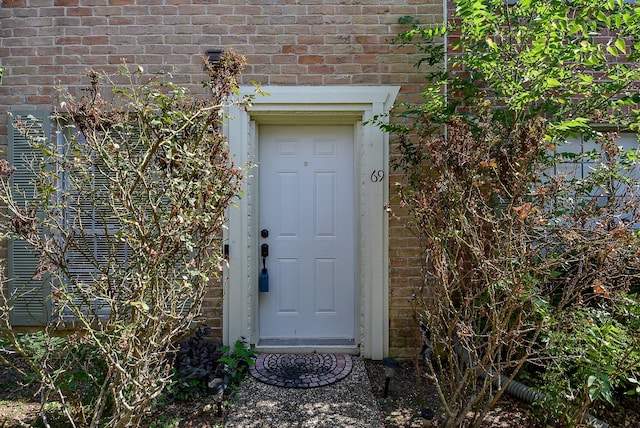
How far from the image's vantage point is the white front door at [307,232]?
12.9 ft

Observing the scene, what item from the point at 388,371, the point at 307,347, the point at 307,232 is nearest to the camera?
the point at 388,371

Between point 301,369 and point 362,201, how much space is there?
1.62m

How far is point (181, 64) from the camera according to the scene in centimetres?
362

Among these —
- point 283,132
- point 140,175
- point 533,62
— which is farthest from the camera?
point 283,132

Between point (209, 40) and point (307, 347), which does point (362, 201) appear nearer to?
point (307, 347)

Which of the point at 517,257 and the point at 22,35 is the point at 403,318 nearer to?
the point at 517,257

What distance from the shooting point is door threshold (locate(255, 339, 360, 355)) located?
3.79 meters

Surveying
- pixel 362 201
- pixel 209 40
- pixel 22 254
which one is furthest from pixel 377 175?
pixel 22 254

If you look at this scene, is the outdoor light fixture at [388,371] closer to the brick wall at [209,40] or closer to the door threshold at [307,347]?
the door threshold at [307,347]

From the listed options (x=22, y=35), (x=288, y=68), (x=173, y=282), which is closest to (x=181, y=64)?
(x=288, y=68)

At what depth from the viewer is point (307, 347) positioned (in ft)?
12.5

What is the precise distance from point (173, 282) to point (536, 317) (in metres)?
2.12

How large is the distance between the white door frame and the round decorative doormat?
270 mm

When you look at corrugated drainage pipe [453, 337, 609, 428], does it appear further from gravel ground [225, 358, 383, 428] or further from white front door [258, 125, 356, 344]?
white front door [258, 125, 356, 344]
